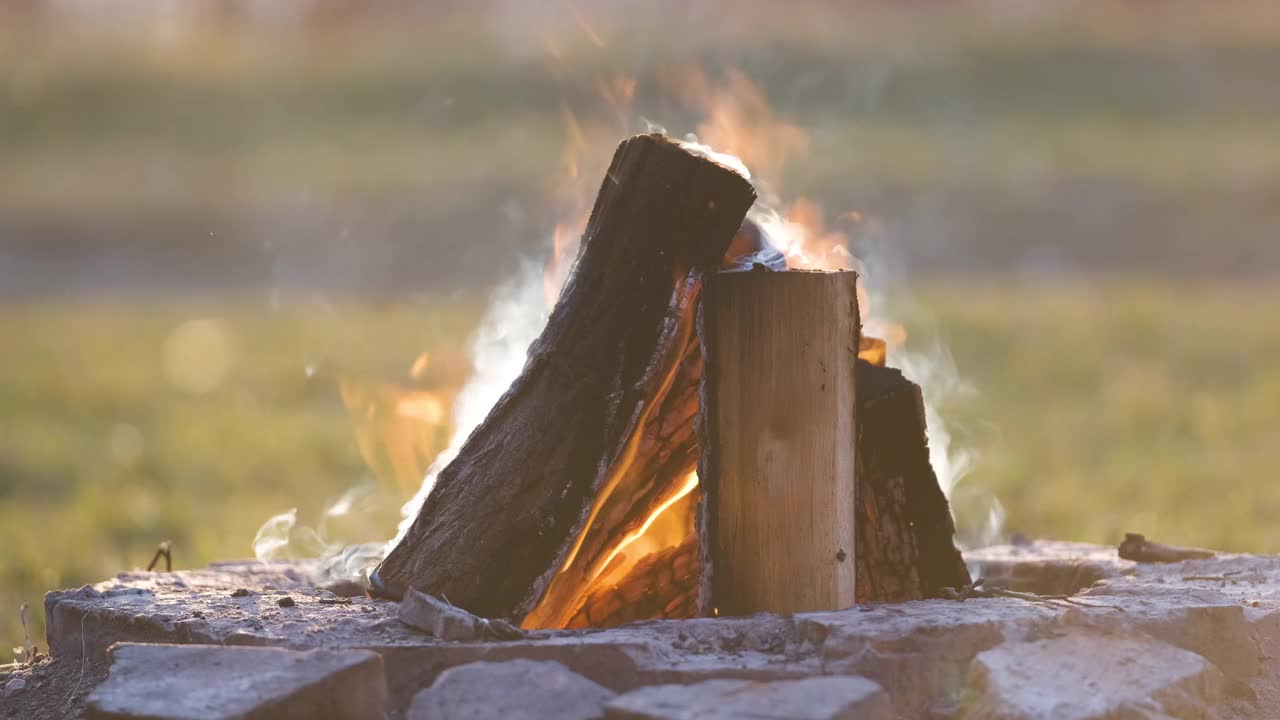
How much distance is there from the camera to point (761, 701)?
268 centimetres

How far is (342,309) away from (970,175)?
11667 mm

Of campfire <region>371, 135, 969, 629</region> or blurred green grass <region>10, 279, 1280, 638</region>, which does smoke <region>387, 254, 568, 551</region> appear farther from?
campfire <region>371, 135, 969, 629</region>

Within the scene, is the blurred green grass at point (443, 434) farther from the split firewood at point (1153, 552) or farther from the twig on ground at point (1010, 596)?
the twig on ground at point (1010, 596)

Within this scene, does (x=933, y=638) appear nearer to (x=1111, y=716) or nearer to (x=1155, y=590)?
(x=1111, y=716)

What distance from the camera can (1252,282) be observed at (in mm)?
17266

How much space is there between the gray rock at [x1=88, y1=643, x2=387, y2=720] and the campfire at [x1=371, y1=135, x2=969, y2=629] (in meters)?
0.51

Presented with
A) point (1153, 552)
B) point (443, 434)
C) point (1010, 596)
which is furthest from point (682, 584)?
point (1153, 552)

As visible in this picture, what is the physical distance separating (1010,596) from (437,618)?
3.88 feet

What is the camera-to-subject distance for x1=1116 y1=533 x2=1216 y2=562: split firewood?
4.07 meters

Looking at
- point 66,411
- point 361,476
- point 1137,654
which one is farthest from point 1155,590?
point 66,411

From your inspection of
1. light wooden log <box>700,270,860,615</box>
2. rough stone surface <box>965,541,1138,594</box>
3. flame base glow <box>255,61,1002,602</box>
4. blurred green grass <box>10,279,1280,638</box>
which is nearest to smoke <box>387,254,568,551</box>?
flame base glow <box>255,61,1002,602</box>

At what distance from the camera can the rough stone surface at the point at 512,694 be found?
273 cm

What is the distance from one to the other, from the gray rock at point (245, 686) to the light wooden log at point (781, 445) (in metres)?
0.84

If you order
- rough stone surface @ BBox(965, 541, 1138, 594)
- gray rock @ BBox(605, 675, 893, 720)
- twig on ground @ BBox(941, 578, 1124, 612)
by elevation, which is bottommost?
gray rock @ BBox(605, 675, 893, 720)
